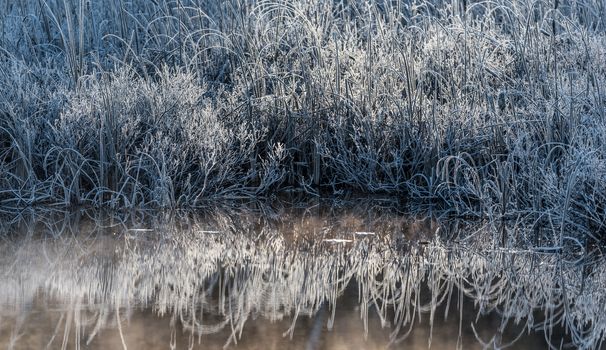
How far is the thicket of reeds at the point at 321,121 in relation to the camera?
6047 mm

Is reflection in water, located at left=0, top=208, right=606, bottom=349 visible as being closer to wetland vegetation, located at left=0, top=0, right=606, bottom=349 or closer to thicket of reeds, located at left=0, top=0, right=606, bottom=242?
wetland vegetation, located at left=0, top=0, right=606, bottom=349

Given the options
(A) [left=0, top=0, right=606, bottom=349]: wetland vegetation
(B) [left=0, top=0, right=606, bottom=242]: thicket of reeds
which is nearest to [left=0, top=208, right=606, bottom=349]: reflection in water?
(A) [left=0, top=0, right=606, bottom=349]: wetland vegetation

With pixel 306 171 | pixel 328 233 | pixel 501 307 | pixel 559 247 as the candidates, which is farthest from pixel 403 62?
pixel 501 307

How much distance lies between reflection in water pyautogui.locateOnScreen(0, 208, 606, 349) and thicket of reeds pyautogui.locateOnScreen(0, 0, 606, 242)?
482 millimetres

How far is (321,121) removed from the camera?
6.78 meters

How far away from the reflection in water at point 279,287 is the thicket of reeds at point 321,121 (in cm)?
48

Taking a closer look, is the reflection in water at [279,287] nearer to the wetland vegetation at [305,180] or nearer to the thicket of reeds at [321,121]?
the wetland vegetation at [305,180]

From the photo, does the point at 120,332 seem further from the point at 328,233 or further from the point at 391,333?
the point at 328,233

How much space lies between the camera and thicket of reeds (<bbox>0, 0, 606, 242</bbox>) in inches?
238

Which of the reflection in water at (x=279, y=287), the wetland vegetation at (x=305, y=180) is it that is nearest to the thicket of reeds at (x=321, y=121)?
the wetland vegetation at (x=305, y=180)

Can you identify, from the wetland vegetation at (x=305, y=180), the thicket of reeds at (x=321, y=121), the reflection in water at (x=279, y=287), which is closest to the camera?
the reflection in water at (x=279, y=287)

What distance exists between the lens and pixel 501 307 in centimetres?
420

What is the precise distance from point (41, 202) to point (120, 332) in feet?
8.77

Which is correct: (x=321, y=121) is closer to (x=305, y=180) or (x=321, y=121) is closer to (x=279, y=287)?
(x=305, y=180)
